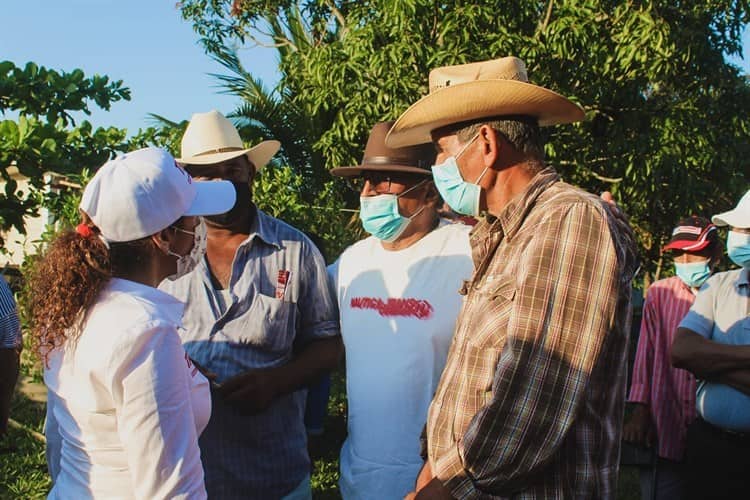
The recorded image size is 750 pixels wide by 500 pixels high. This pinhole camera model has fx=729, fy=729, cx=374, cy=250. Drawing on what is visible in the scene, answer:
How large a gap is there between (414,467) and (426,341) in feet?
1.60

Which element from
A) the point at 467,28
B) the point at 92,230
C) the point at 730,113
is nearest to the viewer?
the point at 92,230

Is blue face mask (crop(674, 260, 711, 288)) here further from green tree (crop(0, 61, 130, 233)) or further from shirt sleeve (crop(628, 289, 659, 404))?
green tree (crop(0, 61, 130, 233))

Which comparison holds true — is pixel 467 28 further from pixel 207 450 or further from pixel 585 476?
pixel 585 476

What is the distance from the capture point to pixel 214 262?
320cm

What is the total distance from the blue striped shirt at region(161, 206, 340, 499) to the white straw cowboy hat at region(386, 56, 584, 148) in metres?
0.92

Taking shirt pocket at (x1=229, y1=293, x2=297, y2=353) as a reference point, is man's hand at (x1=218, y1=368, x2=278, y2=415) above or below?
below

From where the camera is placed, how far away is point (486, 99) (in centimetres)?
221

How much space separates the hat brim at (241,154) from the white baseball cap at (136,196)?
1.17m

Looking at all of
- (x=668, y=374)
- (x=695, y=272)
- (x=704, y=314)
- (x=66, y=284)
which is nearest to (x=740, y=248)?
(x=704, y=314)

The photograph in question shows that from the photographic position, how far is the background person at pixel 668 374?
164 inches

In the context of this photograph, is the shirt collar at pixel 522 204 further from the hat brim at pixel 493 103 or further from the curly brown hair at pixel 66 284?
the curly brown hair at pixel 66 284

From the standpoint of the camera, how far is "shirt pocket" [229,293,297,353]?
2.96 meters

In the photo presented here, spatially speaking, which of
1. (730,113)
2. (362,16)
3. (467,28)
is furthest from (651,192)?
(362,16)

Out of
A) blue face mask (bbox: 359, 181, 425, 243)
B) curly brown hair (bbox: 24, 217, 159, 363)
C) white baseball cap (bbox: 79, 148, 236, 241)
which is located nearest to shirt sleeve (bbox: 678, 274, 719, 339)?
blue face mask (bbox: 359, 181, 425, 243)
